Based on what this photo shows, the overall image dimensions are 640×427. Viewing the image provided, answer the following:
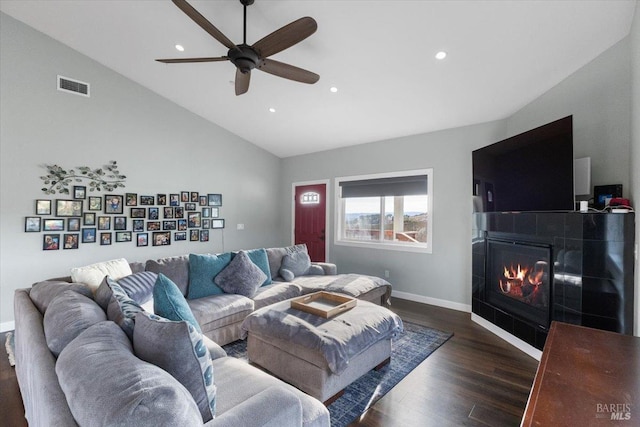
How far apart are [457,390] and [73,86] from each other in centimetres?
566

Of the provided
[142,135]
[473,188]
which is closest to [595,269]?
[473,188]

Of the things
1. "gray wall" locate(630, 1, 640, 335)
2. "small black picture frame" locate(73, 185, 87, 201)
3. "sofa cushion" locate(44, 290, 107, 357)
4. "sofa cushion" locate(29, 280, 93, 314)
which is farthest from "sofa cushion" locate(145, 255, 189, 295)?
"gray wall" locate(630, 1, 640, 335)

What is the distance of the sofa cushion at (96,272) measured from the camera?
7.59 feet

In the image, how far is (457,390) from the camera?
2246mm

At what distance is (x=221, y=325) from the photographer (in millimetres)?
2928

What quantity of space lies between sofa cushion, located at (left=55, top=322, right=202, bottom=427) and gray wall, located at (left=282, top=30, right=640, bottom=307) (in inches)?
138

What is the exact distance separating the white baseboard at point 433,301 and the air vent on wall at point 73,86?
216 inches

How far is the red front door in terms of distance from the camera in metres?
5.75

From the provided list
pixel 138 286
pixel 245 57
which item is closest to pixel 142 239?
pixel 138 286

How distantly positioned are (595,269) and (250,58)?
325 centimetres

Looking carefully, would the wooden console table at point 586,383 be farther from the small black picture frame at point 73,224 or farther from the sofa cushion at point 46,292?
the small black picture frame at point 73,224

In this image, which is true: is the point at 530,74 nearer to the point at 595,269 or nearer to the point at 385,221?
the point at 595,269

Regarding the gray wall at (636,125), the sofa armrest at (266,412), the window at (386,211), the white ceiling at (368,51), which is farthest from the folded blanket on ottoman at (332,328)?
the white ceiling at (368,51)

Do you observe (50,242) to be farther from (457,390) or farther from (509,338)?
(509,338)
